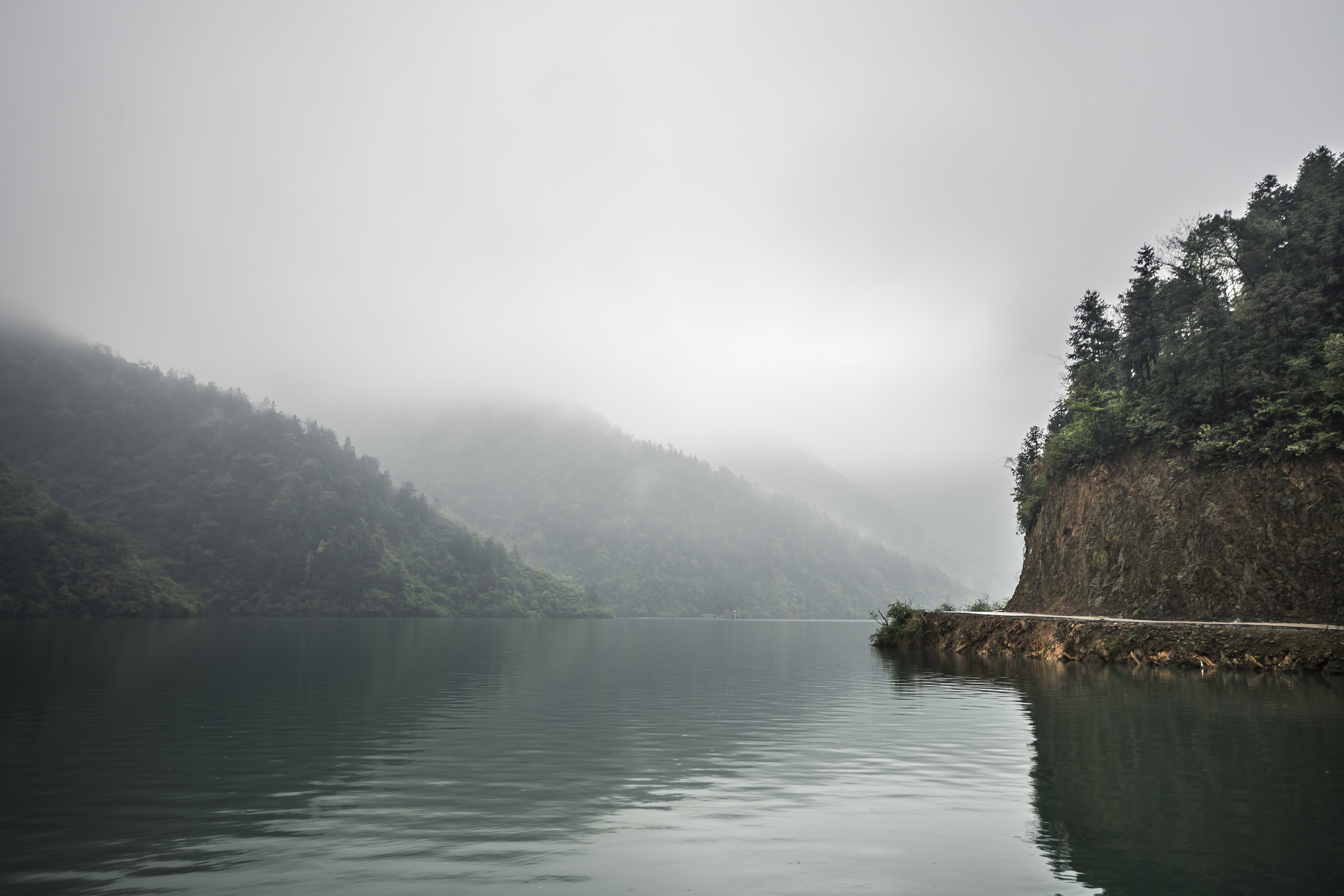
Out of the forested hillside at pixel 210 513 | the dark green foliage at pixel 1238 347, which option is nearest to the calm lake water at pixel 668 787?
the dark green foliage at pixel 1238 347

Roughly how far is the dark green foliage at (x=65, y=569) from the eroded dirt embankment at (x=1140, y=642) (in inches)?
4945

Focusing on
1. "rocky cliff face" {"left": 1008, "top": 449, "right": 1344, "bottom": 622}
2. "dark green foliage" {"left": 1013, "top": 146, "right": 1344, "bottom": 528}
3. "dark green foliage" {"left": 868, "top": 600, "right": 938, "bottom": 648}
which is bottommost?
"dark green foliage" {"left": 868, "top": 600, "right": 938, "bottom": 648}

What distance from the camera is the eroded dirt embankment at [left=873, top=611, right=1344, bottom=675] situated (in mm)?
38469

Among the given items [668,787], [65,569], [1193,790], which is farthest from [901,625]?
[65,569]

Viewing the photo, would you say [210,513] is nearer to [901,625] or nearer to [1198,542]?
[901,625]

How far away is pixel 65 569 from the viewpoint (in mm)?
120438

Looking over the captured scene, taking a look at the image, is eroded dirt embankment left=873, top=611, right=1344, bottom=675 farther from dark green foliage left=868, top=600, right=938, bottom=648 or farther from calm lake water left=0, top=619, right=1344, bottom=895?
calm lake water left=0, top=619, right=1344, bottom=895

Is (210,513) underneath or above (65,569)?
above

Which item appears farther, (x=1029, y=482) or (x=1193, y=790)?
(x=1029, y=482)

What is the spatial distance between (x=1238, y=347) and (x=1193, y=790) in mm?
52316

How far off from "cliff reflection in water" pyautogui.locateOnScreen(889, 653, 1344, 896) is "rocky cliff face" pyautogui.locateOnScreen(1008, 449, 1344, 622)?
16932mm

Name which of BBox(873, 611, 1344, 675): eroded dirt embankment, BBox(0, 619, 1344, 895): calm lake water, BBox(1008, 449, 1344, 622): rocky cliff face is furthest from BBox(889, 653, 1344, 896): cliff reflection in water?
BBox(1008, 449, 1344, 622): rocky cliff face

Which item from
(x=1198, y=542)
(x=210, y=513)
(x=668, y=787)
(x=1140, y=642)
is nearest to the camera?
(x=668, y=787)

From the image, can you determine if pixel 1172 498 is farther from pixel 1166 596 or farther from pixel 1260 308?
pixel 1260 308
